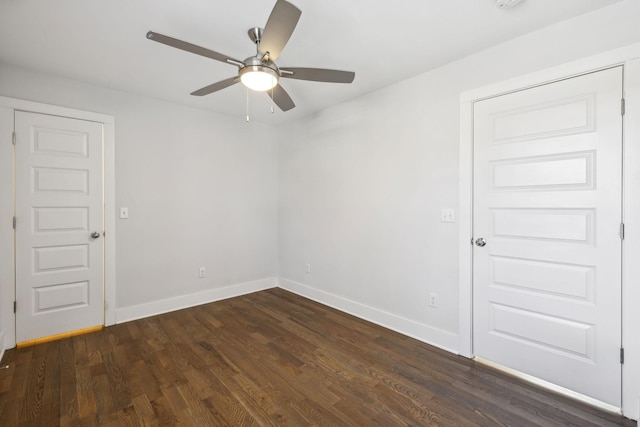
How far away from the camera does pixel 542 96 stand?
2037 millimetres

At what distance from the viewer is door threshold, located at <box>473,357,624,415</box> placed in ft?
5.91

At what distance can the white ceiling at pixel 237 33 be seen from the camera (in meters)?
1.80

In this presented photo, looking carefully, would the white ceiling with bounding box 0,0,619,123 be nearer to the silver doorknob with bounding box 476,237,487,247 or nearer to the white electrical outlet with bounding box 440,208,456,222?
the white electrical outlet with bounding box 440,208,456,222

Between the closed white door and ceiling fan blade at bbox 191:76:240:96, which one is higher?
ceiling fan blade at bbox 191:76:240:96

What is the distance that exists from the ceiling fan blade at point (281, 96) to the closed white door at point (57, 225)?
200 centimetres

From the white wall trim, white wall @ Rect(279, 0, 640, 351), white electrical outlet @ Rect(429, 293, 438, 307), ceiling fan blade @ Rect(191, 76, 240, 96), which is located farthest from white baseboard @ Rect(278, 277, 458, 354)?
the white wall trim

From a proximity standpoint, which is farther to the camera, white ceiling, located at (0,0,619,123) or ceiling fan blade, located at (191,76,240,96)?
ceiling fan blade, located at (191,76,240,96)

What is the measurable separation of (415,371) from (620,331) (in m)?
1.28

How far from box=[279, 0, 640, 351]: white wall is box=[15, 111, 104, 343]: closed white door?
7.57 feet

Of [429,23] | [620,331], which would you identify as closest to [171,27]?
[429,23]

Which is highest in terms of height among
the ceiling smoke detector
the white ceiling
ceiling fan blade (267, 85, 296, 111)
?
the white ceiling

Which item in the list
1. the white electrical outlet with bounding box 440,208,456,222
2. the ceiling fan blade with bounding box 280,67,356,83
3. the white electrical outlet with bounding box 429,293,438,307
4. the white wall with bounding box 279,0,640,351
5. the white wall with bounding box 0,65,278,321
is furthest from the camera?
the white wall with bounding box 0,65,278,321

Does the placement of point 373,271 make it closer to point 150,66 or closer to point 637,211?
point 637,211

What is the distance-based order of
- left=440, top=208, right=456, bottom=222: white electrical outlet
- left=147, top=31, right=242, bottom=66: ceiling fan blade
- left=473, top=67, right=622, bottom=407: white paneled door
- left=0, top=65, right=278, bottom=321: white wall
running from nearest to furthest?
left=147, top=31, right=242, bottom=66: ceiling fan blade → left=473, top=67, right=622, bottom=407: white paneled door → left=440, top=208, right=456, bottom=222: white electrical outlet → left=0, top=65, right=278, bottom=321: white wall
